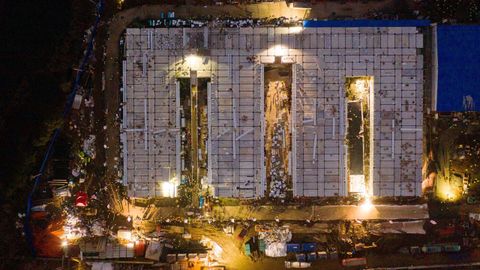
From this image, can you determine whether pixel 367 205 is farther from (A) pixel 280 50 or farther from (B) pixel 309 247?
(A) pixel 280 50

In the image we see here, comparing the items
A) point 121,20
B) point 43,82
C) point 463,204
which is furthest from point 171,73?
point 463,204

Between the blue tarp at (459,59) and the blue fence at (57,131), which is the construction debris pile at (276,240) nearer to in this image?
the blue tarp at (459,59)

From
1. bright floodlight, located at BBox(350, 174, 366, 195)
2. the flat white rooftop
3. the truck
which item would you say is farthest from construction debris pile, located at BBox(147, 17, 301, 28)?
the truck

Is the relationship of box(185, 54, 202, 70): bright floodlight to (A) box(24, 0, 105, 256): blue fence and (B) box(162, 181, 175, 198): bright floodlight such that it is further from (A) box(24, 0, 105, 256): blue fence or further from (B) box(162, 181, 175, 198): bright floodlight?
(B) box(162, 181, 175, 198): bright floodlight

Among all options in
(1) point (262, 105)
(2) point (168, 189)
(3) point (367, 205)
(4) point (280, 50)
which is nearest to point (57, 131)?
(2) point (168, 189)

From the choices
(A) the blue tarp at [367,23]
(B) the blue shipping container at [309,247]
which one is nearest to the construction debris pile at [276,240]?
(B) the blue shipping container at [309,247]

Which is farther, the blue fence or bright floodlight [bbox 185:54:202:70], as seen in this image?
the blue fence

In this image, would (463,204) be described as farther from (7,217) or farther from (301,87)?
(7,217)

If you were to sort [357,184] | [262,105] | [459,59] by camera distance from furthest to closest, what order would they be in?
[357,184] < [262,105] < [459,59]
